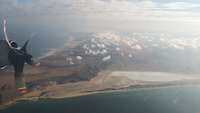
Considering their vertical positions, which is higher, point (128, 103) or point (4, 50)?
point (4, 50)

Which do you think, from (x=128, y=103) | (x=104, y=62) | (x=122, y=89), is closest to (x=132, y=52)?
(x=104, y=62)

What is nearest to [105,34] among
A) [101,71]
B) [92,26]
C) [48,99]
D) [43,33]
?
[92,26]

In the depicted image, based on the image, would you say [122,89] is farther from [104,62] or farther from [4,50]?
[4,50]

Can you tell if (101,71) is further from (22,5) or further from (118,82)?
(22,5)

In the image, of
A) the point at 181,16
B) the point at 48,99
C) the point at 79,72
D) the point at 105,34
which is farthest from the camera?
the point at 181,16

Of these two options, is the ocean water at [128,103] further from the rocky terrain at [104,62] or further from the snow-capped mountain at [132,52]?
the snow-capped mountain at [132,52]
